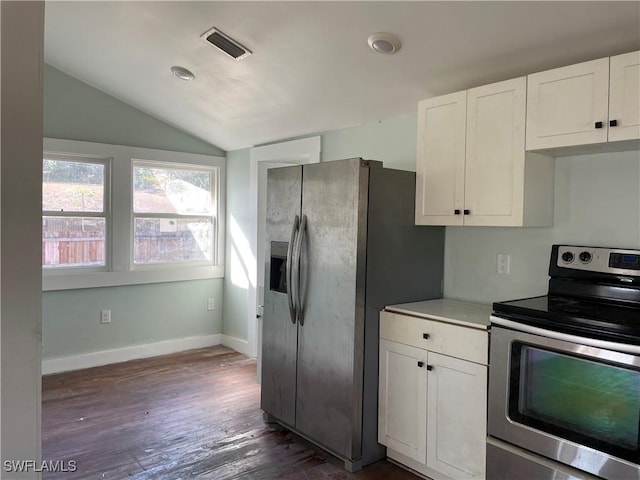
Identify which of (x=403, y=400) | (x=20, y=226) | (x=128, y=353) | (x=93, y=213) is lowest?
(x=128, y=353)

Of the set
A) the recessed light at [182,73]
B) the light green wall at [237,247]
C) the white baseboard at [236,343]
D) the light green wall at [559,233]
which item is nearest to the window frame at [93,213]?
the light green wall at [237,247]

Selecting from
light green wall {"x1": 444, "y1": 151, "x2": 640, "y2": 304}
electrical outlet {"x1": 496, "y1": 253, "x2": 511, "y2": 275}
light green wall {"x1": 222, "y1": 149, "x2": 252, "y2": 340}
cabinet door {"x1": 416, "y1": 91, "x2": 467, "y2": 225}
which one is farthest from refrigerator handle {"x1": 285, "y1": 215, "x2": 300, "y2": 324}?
light green wall {"x1": 222, "y1": 149, "x2": 252, "y2": 340}

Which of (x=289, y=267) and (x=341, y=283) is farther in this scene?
(x=289, y=267)

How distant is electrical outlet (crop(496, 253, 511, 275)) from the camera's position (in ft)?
8.79

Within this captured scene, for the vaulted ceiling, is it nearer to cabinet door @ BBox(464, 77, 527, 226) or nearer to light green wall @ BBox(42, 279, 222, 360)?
cabinet door @ BBox(464, 77, 527, 226)

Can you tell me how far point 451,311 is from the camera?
2.55 metres

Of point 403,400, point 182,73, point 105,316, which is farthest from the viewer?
point 105,316

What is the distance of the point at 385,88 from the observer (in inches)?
116

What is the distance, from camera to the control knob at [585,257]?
2.28m

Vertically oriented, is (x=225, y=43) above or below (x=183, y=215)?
above

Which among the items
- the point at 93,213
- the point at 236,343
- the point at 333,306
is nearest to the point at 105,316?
the point at 93,213

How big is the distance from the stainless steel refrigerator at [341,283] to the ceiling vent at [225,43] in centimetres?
80

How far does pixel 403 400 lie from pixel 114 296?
10.3 feet

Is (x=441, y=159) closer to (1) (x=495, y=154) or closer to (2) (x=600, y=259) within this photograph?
(1) (x=495, y=154)
